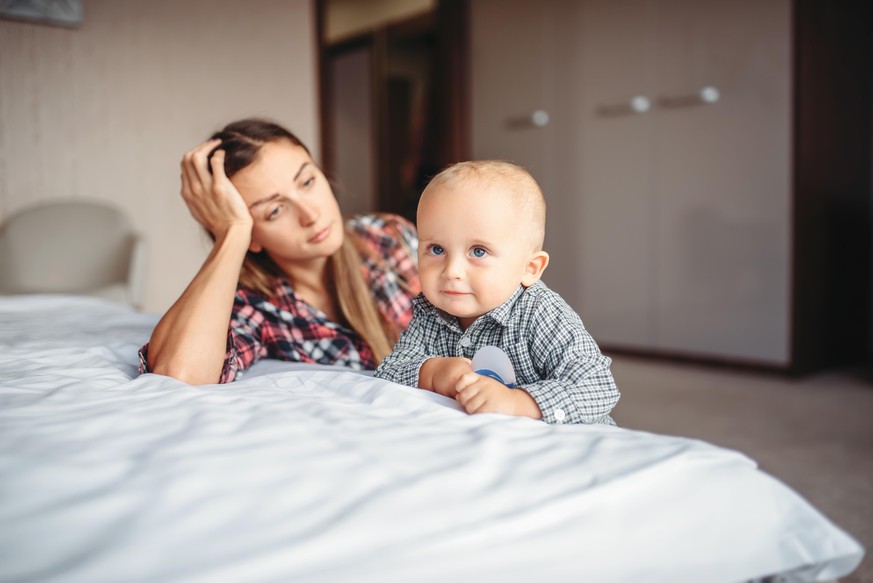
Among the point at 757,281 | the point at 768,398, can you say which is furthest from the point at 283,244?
the point at 757,281

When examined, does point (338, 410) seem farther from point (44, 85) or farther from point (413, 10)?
point (413, 10)

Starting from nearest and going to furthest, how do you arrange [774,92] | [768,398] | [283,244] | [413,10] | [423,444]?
1. [423,444]
2. [283,244]
3. [768,398]
4. [774,92]
5. [413,10]

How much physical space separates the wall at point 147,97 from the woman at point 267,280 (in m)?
2.11

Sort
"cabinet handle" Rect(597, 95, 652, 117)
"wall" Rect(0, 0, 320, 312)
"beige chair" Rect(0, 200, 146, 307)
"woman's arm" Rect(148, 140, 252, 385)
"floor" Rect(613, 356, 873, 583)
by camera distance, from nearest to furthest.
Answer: "woman's arm" Rect(148, 140, 252, 385) → "floor" Rect(613, 356, 873, 583) → "beige chair" Rect(0, 200, 146, 307) → "wall" Rect(0, 0, 320, 312) → "cabinet handle" Rect(597, 95, 652, 117)

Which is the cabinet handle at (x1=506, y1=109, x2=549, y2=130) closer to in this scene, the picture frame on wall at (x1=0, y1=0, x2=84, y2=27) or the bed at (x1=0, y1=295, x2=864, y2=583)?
the picture frame on wall at (x1=0, y1=0, x2=84, y2=27)

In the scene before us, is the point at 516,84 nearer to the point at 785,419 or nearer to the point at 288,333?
the point at 785,419

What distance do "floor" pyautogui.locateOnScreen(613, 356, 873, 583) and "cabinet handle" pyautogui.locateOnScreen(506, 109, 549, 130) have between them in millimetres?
1373

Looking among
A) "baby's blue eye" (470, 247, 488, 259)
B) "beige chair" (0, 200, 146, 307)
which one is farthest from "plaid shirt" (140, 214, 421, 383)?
"beige chair" (0, 200, 146, 307)

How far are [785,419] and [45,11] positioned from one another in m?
3.43

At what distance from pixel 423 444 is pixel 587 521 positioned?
152mm

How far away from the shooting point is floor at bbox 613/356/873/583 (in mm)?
1736

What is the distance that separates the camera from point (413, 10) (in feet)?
17.6

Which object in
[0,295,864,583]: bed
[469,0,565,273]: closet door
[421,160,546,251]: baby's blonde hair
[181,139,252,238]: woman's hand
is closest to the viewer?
[0,295,864,583]: bed

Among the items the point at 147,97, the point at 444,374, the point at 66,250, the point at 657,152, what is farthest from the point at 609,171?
the point at 444,374
